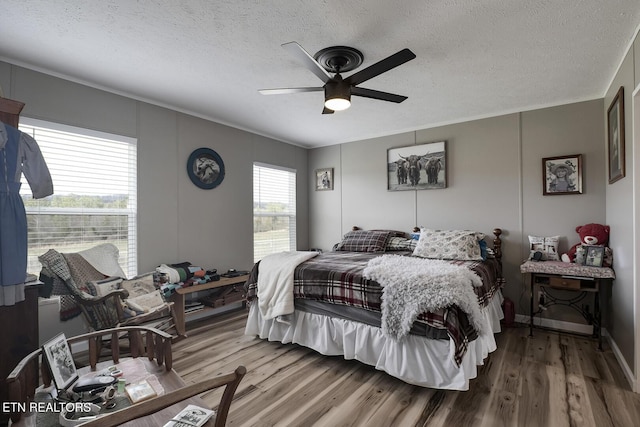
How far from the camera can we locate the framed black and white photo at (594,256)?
9.57ft

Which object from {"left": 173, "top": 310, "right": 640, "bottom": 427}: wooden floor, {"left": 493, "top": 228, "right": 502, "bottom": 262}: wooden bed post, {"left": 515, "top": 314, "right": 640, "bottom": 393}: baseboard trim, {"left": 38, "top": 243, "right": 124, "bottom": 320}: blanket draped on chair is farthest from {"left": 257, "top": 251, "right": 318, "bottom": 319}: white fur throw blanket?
{"left": 515, "top": 314, "right": 640, "bottom": 393}: baseboard trim

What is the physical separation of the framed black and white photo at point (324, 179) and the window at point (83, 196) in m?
2.90

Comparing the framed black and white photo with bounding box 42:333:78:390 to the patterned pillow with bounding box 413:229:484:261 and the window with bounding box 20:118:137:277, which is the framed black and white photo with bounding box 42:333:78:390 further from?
the patterned pillow with bounding box 413:229:484:261

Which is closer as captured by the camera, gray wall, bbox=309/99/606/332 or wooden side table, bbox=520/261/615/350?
wooden side table, bbox=520/261/615/350

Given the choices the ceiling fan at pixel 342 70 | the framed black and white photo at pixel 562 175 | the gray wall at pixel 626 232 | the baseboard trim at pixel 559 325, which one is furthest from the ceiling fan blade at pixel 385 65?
the baseboard trim at pixel 559 325

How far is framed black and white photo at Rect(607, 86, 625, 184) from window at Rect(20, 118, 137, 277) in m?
4.43

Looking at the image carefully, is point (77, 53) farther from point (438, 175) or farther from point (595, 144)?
point (595, 144)

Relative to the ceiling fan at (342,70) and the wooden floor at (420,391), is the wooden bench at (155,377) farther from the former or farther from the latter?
the ceiling fan at (342,70)

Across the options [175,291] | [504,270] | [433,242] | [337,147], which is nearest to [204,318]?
[175,291]

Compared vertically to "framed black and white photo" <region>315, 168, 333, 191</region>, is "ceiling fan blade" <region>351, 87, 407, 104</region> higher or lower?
higher

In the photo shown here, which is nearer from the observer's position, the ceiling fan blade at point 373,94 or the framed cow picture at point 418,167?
the ceiling fan blade at point 373,94

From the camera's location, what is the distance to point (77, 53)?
2.45m

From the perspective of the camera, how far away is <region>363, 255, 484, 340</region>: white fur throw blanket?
2.05m

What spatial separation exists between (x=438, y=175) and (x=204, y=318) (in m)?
3.51
